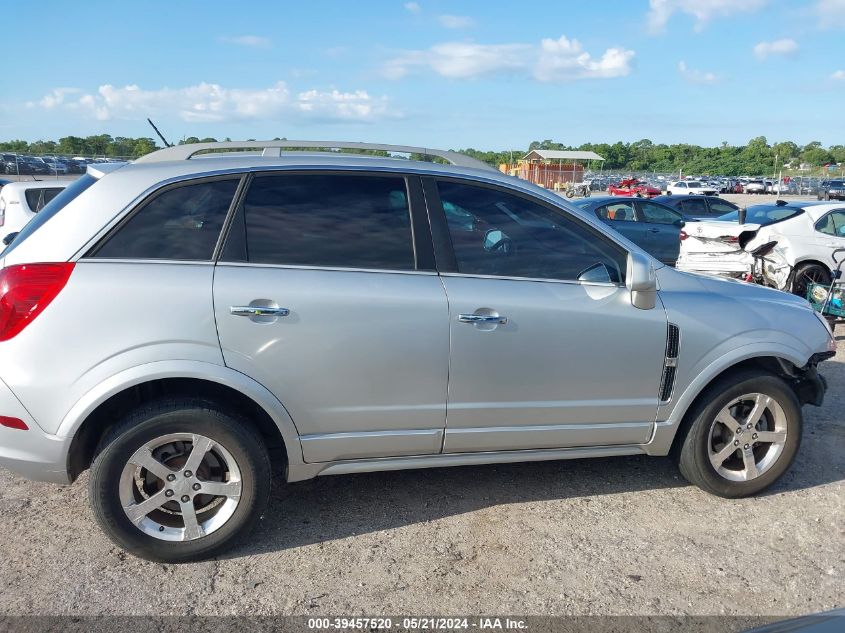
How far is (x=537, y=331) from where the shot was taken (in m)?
3.36

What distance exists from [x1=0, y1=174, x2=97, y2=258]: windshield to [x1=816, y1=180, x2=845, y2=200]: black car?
49.2m

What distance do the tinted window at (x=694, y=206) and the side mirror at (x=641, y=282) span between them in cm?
1471

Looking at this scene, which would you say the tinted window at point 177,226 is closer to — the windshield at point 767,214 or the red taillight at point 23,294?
the red taillight at point 23,294

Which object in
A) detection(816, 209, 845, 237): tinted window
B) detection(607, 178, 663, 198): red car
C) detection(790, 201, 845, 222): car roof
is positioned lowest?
detection(607, 178, 663, 198): red car

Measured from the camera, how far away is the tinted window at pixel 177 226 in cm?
304

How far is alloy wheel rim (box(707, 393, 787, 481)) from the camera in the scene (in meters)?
3.83

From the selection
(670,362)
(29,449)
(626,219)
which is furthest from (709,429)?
(626,219)

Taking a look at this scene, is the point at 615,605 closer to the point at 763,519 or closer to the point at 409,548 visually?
the point at 409,548

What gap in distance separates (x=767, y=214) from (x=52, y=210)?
9.87 m

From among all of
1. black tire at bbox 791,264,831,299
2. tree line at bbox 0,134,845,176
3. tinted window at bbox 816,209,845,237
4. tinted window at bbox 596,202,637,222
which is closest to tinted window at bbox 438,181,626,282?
black tire at bbox 791,264,831,299

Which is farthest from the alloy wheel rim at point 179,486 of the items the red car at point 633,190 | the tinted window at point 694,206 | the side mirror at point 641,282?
the red car at point 633,190

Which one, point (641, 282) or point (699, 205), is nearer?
point (641, 282)

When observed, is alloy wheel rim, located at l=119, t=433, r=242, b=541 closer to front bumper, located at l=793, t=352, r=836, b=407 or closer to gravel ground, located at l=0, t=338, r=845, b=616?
gravel ground, located at l=0, t=338, r=845, b=616

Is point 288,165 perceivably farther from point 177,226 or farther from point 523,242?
point 523,242
